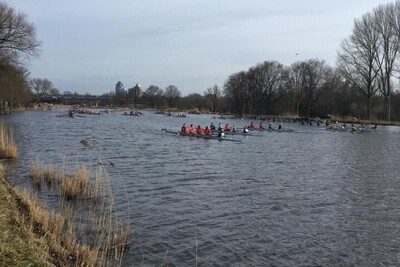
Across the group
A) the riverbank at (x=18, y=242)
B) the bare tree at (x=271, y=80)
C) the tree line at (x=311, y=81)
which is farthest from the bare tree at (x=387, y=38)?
the riverbank at (x=18, y=242)

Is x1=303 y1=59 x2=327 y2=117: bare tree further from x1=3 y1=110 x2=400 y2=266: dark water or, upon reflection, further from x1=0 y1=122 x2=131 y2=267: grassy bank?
x1=0 y1=122 x2=131 y2=267: grassy bank

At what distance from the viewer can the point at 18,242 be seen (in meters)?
7.19

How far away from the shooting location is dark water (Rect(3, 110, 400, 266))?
10.1 meters

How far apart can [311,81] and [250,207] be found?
324 ft

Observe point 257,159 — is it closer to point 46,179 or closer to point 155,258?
point 46,179

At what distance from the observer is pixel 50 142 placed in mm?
31656

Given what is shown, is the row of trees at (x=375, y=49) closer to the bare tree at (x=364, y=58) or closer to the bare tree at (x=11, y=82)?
the bare tree at (x=364, y=58)

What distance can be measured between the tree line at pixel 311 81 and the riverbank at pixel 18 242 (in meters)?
45.4

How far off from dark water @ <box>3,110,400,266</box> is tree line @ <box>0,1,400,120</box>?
29749mm

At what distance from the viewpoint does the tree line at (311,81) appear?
5138cm

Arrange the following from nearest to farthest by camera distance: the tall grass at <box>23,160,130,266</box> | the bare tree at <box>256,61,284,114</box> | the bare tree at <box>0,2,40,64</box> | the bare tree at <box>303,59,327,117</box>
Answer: the tall grass at <box>23,160,130,266</box> < the bare tree at <box>0,2,40,64</box> < the bare tree at <box>303,59,327,117</box> < the bare tree at <box>256,61,284,114</box>

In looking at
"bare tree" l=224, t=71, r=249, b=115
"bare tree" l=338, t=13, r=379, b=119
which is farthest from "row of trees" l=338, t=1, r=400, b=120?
"bare tree" l=224, t=71, r=249, b=115

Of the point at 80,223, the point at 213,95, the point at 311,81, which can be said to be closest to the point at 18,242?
the point at 80,223

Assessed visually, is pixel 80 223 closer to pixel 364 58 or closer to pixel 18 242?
pixel 18 242
